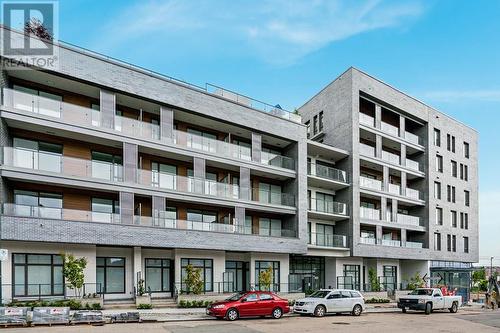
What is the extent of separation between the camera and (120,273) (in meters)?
28.3

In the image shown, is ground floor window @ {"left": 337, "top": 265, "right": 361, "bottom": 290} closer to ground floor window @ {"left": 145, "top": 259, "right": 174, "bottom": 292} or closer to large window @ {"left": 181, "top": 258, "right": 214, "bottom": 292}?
large window @ {"left": 181, "top": 258, "right": 214, "bottom": 292}

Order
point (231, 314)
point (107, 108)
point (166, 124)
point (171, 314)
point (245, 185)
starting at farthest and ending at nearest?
point (245, 185) < point (166, 124) < point (107, 108) < point (171, 314) < point (231, 314)

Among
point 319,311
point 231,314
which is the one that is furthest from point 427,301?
point 231,314

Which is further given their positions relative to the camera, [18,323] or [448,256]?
[448,256]

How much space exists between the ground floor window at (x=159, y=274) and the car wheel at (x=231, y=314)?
802cm

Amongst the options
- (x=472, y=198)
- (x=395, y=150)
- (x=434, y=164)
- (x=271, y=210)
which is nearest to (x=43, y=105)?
(x=271, y=210)

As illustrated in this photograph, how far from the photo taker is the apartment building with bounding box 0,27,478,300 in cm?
2519

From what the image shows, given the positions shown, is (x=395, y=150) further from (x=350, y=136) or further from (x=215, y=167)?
(x=215, y=167)

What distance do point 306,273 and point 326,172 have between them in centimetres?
860

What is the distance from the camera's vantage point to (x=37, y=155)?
24.7 m

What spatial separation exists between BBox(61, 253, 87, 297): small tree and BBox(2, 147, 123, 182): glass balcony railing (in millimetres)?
4569

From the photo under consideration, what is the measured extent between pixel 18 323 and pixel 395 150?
3806 cm

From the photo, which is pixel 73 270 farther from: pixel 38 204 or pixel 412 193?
pixel 412 193

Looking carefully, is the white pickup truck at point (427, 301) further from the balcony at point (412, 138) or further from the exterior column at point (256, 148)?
the balcony at point (412, 138)
